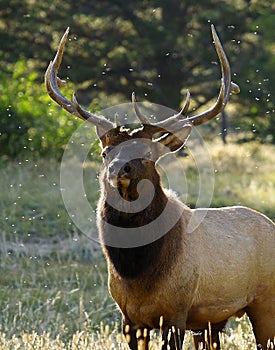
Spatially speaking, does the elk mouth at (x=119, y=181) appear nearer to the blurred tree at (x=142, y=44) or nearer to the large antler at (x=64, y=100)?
the large antler at (x=64, y=100)

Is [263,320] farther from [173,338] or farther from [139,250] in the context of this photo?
[139,250]

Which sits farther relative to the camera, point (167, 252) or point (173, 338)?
point (167, 252)

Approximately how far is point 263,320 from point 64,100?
2.32 meters

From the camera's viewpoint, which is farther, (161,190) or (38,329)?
(38,329)

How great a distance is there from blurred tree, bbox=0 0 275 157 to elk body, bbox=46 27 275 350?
384 inches

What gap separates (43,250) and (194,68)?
8.62m

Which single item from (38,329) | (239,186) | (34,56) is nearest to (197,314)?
(38,329)

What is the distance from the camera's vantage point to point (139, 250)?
6281 millimetres

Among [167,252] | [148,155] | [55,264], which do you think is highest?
[148,155]

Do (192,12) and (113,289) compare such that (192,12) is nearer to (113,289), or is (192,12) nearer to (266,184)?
(266,184)

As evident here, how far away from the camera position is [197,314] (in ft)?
21.0

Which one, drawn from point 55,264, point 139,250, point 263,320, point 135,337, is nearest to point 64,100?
point 139,250

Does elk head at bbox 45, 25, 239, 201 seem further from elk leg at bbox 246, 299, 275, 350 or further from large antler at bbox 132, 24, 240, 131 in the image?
elk leg at bbox 246, 299, 275, 350

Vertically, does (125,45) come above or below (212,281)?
below
